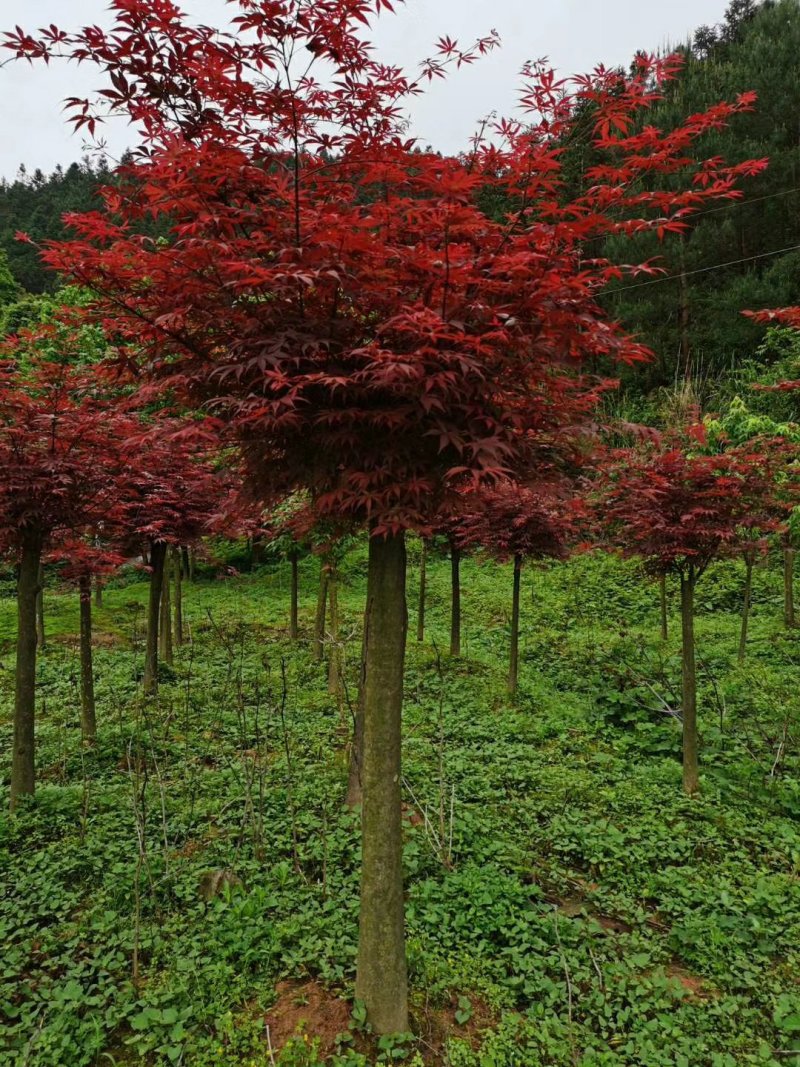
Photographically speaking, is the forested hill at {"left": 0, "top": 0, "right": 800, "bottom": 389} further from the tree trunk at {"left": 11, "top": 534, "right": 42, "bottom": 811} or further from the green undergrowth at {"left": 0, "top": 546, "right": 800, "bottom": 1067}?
the tree trunk at {"left": 11, "top": 534, "right": 42, "bottom": 811}

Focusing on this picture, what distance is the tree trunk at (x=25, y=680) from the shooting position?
5.53 meters

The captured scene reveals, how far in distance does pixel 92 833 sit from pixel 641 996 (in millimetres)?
4152

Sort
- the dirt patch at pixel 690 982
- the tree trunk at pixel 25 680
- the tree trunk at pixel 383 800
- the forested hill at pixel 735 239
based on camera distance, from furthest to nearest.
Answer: the forested hill at pixel 735 239
the tree trunk at pixel 25 680
the dirt patch at pixel 690 982
the tree trunk at pixel 383 800

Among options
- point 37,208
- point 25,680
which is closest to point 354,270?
point 25,680

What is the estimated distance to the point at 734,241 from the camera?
17.7 m

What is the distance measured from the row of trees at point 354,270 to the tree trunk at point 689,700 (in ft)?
13.2

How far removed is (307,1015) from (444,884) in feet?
4.51

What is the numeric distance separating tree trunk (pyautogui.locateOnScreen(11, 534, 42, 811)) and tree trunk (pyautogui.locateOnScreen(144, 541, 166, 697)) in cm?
295

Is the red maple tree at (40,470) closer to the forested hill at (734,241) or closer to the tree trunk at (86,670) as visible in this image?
the tree trunk at (86,670)

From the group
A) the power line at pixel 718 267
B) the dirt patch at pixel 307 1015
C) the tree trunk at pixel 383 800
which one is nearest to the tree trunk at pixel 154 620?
the dirt patch at pixel 307 1015

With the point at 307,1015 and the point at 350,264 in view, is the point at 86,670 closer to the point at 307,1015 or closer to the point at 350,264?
the point at 307,1015

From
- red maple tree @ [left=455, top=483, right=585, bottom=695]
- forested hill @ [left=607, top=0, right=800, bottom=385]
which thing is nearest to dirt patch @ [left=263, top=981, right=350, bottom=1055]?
red maple tree @ [left=455, top=483, right=585, bottom=695]

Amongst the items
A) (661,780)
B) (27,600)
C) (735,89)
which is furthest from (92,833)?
(735,89)

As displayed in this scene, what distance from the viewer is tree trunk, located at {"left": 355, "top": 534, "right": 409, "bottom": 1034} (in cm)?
299
